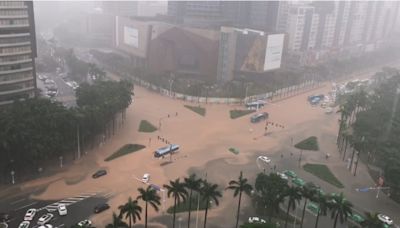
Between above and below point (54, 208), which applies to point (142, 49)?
above

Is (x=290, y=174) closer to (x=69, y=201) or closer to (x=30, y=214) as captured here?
(x=69, y=201)

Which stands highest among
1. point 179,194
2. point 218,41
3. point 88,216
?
point 218,41

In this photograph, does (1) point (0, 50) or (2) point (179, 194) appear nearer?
(2) point (179, 194)

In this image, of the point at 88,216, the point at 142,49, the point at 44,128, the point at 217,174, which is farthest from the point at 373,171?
the point at 142,49

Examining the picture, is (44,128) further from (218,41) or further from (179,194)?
(218,41)

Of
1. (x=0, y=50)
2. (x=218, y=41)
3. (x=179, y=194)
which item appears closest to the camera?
(x=179, y=194)

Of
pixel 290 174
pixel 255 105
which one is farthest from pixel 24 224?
pixel 255 105

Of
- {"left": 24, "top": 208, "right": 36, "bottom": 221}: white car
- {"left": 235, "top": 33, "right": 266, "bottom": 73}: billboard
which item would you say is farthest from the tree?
{"left": 235, "top": 33, "right": 266, "bottom": 73}: billboard
